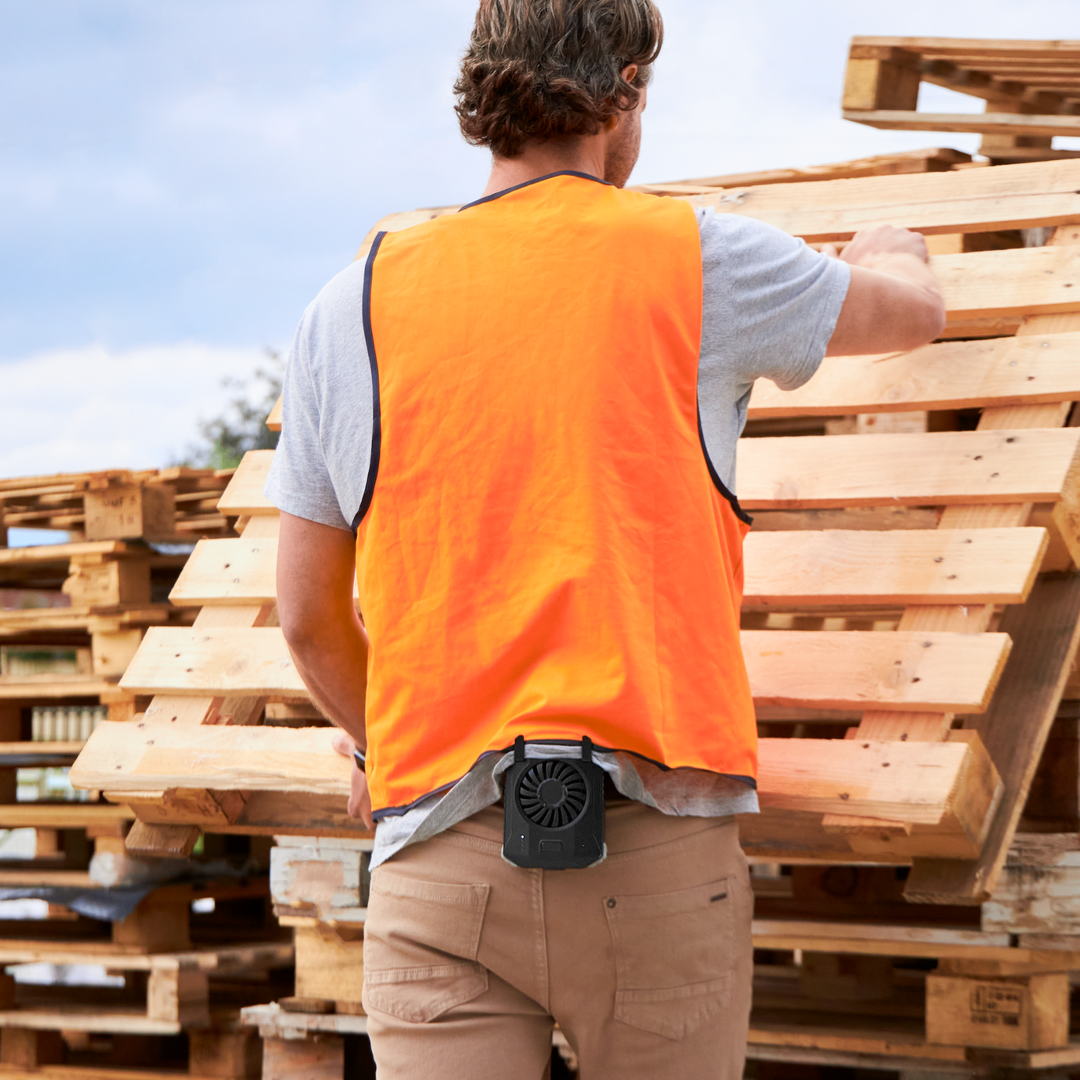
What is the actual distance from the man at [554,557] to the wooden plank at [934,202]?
1488 millimetres

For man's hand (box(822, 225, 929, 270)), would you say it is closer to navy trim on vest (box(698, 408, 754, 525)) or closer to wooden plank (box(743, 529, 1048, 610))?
wooden plank (box(743, 529, 1048, 610))

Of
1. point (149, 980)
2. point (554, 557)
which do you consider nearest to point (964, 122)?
point (554, 557)

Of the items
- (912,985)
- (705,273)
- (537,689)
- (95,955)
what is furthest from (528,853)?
(95,955)

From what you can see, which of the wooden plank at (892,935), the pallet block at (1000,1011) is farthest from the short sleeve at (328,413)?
the pallet block at (1000,1011)

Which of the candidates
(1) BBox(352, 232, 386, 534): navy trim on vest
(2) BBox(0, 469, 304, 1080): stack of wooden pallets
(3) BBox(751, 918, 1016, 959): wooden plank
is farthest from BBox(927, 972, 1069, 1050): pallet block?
(2) BBox(0, 469, 304, 1080): stack of wooden pallets

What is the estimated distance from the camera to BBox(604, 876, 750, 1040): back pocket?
5.74 ft

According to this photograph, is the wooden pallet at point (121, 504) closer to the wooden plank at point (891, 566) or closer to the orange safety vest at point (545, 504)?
the wooden plank at point (891, 566)

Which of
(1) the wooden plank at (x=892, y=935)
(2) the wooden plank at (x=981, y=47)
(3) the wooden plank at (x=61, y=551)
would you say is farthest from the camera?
(3) the wooden plank at (x=61, y=551)

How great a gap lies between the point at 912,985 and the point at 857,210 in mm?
2715

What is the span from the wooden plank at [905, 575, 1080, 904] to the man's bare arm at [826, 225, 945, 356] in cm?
80

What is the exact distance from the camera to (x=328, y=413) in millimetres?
1974

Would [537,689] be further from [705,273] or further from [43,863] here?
[43,863]

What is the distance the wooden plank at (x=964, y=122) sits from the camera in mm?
4480

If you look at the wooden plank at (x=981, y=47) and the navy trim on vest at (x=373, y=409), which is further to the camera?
the wooden plank at (x=981, y=47)
